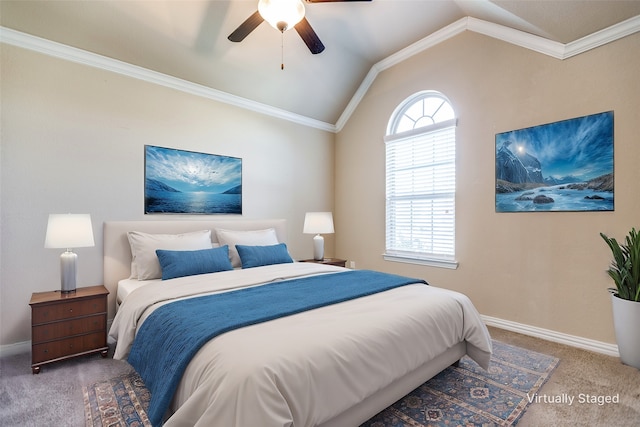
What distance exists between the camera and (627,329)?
2.33 meters

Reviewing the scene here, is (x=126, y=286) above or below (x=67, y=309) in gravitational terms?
above

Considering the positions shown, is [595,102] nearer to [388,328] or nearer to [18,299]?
[388,328]

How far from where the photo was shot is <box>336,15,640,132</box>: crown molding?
255 cm

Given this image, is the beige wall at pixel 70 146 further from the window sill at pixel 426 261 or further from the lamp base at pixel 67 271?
the window sill at pixel 426 261

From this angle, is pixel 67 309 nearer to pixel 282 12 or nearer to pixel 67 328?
pixel 67 328

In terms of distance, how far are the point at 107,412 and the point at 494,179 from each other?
3.77m

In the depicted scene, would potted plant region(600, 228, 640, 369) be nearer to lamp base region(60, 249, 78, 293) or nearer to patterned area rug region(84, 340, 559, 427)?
patterned area rug region(84, 340, 559, 427)

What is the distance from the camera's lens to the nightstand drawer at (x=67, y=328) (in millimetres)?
2307

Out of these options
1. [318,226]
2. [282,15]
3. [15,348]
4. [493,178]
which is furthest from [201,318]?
[493,178]

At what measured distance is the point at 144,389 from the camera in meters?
2.07

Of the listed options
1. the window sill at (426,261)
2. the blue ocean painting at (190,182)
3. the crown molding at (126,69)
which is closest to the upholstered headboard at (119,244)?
the blue ocean painting at (190,182)

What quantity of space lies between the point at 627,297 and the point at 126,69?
490cm

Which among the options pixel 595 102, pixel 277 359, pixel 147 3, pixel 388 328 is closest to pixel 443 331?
pixel 388 328

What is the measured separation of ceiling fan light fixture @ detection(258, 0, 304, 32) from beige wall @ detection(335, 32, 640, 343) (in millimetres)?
2251
